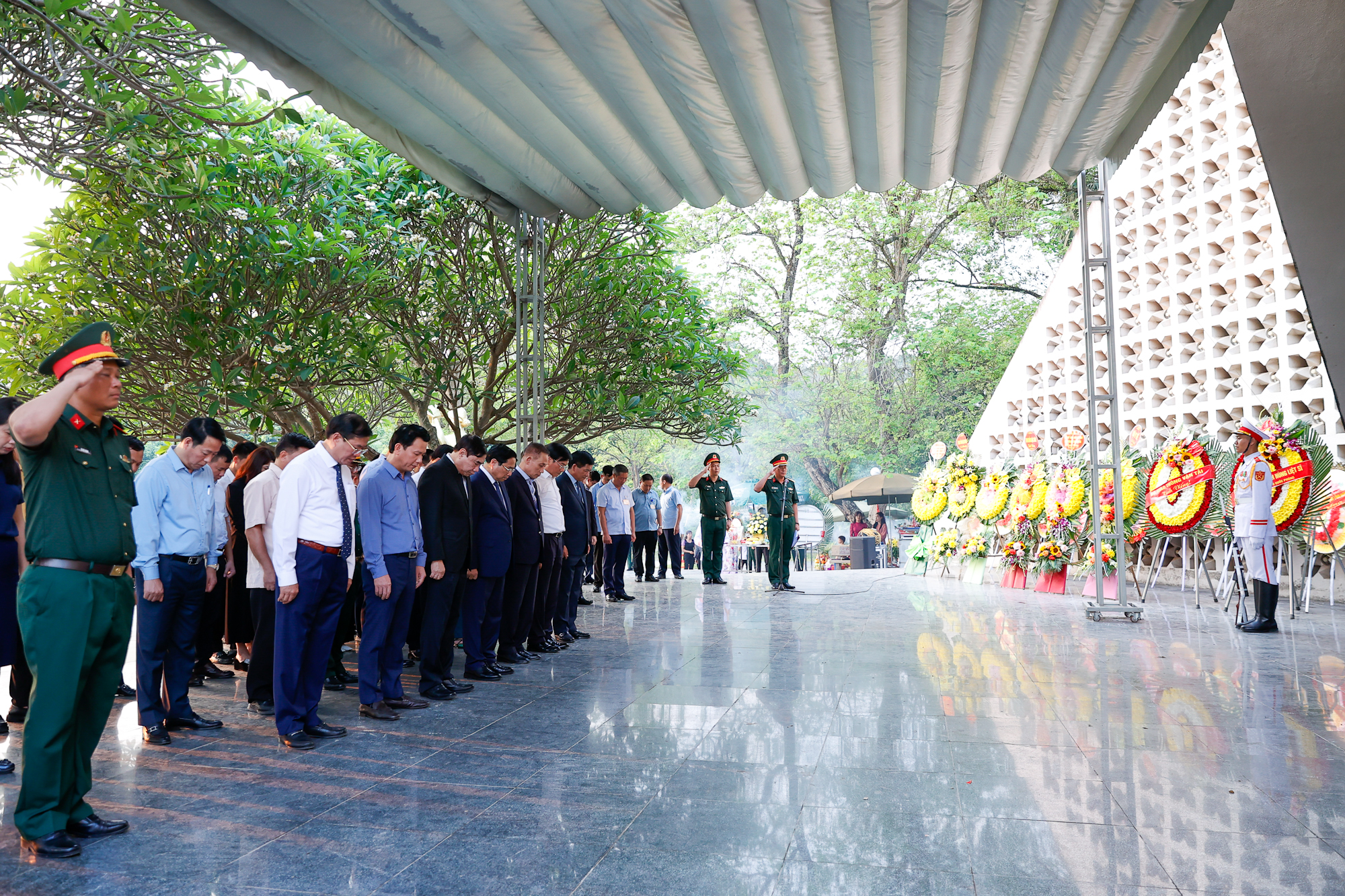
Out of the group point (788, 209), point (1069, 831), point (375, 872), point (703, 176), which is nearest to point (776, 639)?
point (703, 176)

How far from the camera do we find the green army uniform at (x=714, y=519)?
481 inches

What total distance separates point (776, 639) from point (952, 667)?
64.1 inches

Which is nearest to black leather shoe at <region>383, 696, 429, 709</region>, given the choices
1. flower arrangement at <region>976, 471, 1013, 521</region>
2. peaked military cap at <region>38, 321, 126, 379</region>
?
peaked military cap at <region>38, 321, 126, 379</region>

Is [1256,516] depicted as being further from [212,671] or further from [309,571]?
[212,671]

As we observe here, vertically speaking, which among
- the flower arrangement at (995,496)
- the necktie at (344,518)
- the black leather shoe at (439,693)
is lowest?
the black leather shoe at (439,693)

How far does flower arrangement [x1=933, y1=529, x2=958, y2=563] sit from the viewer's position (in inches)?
508

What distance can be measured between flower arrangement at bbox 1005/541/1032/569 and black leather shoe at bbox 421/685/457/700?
8.12 metres

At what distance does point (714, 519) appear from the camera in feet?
40.9

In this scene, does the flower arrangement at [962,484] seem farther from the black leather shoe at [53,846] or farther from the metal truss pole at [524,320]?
the black leather shoe at [53,846]

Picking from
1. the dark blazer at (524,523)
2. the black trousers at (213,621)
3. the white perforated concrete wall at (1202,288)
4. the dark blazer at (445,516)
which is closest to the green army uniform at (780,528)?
the white perforated concrete wall at (1202,288)

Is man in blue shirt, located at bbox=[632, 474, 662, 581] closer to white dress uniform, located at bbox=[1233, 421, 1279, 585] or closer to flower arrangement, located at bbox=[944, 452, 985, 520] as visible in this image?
flower arrangement, located at bbox=[944, 452, 985, 520]

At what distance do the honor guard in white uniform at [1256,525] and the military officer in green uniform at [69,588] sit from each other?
773 cm

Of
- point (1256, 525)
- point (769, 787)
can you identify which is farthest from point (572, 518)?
point (1256, 525)

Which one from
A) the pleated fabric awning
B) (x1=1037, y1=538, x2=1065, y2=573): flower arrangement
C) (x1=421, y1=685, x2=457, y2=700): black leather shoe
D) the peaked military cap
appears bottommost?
(x1=421, y1=685, x2=457, y2=700): black leather shoe
